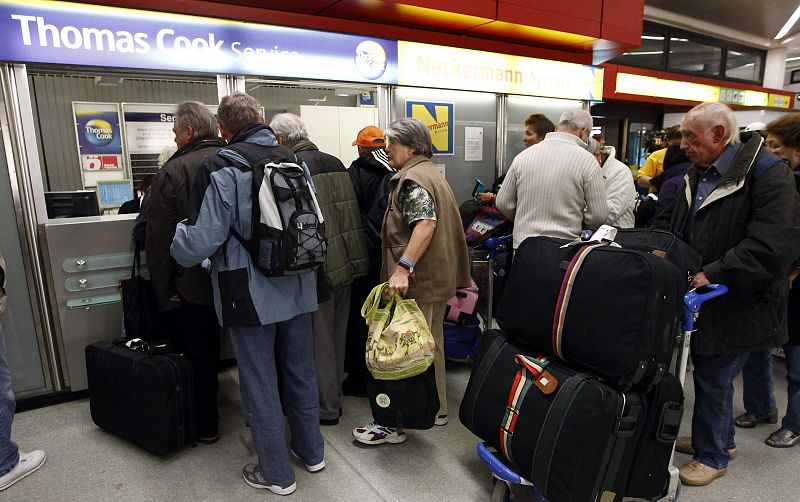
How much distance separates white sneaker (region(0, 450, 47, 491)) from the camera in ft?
7.47

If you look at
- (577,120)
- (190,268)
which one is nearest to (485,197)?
(577,120)

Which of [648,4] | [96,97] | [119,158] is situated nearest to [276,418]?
[119,158]

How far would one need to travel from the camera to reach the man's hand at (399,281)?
2.30 metres

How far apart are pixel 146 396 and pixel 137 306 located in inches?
21.4

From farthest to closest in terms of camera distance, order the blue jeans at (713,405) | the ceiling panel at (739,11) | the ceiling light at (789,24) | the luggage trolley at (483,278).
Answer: the ceiling light at (789,24), the ceiling panel at (739,11), the luggage trolley at (483,278), the blue jeans at (713,405)

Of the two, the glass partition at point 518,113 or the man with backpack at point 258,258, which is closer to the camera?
the man with backpack at point 258,258

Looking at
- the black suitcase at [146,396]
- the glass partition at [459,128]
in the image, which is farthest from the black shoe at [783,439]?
the black suitcase at [146,396]

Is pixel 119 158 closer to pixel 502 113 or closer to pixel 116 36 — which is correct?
pixel 116 36

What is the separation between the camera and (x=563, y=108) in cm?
513

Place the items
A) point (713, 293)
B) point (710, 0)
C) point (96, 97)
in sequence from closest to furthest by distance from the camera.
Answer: point (713, 293) < point (96, 97) < point (710, 0)

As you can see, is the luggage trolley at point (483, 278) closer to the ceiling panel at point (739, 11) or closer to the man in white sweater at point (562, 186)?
the man in white sweater at point (562, 186)

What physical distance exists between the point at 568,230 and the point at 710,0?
6.76m

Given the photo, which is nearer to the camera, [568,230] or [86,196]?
[568,230]

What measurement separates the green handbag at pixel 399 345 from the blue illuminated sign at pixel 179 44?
198 centimetres
